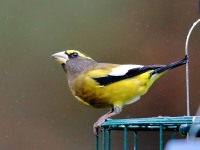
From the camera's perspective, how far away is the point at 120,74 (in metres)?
5.68

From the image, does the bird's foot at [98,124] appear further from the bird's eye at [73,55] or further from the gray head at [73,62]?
the bird's eye at [73,55]

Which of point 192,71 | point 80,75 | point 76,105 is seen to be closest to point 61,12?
point 76,105

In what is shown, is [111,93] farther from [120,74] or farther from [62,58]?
[62,58]

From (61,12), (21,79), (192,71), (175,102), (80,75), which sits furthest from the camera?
(61,12)

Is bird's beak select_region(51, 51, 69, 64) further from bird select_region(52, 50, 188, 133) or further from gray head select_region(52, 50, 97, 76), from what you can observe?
bird select_region(52, 50, 188, 133)

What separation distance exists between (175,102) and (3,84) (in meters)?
2.16

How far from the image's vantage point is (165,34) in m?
8.57

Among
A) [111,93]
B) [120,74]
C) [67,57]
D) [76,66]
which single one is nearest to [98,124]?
[111,93]

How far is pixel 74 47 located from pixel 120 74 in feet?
11.0

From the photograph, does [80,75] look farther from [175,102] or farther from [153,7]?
[153,7]

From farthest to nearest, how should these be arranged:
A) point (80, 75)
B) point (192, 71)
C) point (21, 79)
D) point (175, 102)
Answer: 1. point (21, 79)
2. point (192, 71)
3. point (175, 102)
4. point (80, 75)

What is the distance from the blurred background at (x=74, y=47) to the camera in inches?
326

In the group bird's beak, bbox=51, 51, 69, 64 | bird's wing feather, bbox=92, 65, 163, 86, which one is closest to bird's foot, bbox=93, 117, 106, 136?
bird's wing feather, bbox=92, 65, 163, 86

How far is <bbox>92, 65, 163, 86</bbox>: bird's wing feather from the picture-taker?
564 centimetres
